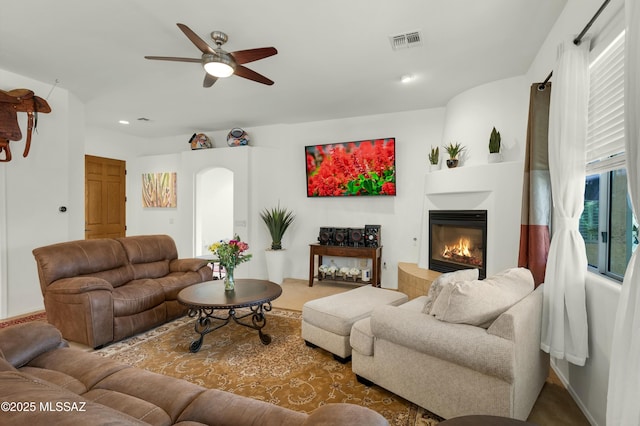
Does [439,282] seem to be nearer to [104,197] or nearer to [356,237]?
[356,237]

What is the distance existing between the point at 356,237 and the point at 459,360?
314 centimetres

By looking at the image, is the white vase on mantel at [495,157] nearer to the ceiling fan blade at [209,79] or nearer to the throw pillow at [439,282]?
the throw pillow at [439,282]

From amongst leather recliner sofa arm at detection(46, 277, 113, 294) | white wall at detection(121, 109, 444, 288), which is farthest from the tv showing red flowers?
leather recliner sofa arm at detection(46, 277, 113, 294)

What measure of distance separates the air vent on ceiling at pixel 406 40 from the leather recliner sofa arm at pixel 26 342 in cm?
315

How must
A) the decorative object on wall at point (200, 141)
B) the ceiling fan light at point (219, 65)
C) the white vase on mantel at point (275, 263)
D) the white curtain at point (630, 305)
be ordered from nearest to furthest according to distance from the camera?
the white curtain at point (630, 305) < the ceiling fan light at point (219, 65) < the white vase on mantel at point (275, 263) < the decorative object on wall at point (200, 141)

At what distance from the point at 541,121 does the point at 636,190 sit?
5.23ft

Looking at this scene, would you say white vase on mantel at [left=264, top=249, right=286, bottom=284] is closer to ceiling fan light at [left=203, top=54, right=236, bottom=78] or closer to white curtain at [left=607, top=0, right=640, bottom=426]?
ceiling fan light at [left=203, top=54, right=236, bottom=78]

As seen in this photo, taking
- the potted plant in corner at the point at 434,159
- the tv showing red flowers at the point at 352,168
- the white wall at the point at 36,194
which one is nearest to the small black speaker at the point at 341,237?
the tv showing red flowers at the point at 352,168

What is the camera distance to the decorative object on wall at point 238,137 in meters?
5.40

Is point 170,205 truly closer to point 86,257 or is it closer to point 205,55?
point 86,257

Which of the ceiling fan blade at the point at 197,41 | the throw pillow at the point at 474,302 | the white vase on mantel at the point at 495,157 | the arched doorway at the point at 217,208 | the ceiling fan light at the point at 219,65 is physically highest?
the ceiling fan blade at the point at 197,41

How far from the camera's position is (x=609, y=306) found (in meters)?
1.71

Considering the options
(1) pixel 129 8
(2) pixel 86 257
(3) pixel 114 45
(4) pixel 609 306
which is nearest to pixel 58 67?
(3) pixel 114 45

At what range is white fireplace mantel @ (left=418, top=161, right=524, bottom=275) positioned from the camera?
10.5 feet
